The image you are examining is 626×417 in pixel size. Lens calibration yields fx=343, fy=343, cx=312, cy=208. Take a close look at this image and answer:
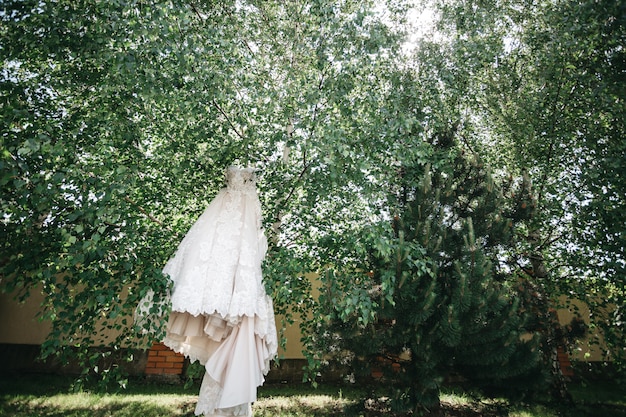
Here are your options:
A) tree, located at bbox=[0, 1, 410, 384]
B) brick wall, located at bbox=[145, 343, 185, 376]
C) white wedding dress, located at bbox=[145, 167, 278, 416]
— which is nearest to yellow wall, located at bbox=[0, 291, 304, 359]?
brick wall, located at bbox=[145, 343, 185, 376]

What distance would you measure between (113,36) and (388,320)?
473cm

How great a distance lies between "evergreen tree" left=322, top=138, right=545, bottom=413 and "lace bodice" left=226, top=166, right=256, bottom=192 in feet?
4.47

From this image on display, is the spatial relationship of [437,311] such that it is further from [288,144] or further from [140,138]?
[140,138]

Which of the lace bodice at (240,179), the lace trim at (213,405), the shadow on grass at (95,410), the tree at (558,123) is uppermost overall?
the tree at (558,123)

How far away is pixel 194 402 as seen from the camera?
6617 mm

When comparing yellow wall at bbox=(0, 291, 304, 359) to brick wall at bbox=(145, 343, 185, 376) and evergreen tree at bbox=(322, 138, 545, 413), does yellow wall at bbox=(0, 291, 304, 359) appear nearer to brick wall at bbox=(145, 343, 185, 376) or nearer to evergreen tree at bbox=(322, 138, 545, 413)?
brick wall at bbox=(145, 343, 185, 376)

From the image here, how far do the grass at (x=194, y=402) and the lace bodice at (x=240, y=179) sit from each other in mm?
3697

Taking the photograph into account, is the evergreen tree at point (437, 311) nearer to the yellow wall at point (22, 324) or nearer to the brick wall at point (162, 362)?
the brick wall at point (162, 362)

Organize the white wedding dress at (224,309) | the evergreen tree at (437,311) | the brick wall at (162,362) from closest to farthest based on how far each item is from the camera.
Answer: the white wedding dress at (224,309)
the evergreen tree at (437,311)
the brick wall at (162,362)

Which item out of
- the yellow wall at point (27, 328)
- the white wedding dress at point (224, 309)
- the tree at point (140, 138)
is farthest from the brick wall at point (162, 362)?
the white wedding dress at point (224, 309)

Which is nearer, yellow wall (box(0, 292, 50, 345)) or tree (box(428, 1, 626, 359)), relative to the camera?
tree (box(428, 1, 626, 359))

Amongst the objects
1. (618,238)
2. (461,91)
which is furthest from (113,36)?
(618,238)

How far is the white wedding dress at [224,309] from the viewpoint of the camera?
8.05 feet

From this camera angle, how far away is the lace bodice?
3209mm
